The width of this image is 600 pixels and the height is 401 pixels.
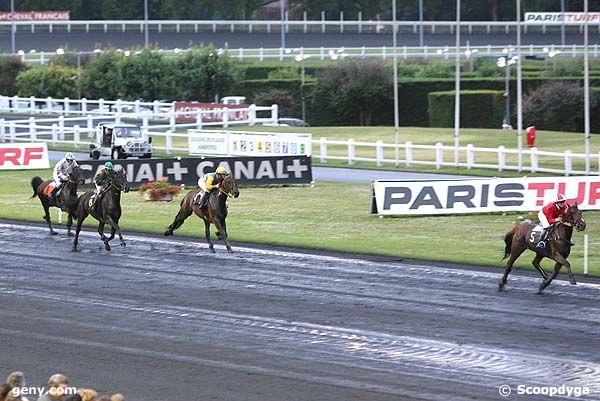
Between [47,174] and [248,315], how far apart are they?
25.0 meters

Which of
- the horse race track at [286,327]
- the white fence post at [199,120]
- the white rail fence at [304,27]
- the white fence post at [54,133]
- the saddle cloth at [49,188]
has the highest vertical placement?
the white rail fence at [304,27]

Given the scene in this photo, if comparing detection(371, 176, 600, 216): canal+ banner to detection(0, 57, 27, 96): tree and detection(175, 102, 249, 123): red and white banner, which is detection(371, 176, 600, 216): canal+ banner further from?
detection(0, 57, 27, 96): tree

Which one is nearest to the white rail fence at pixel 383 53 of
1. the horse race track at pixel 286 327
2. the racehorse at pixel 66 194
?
the racehorse at pixel 66 194

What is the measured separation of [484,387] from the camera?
13766 mm

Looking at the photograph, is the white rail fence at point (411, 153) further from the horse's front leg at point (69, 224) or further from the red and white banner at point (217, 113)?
the horse's front leg at point (69, 224)

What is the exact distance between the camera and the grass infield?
24672 mm

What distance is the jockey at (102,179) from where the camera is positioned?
24.6 metres

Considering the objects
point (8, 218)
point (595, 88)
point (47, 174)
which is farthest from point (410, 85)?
point (8, 218)

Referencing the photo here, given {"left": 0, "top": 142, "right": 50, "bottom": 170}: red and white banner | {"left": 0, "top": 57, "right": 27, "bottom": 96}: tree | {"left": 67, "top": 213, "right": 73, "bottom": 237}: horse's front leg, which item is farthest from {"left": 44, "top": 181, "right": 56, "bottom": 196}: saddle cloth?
{"left": 0, "top": 57, "right": 27, "bottom": 96}: tree

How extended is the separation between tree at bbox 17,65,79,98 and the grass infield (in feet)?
117

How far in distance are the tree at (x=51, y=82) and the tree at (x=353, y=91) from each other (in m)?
14.9

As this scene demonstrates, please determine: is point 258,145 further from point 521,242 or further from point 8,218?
point 521,242

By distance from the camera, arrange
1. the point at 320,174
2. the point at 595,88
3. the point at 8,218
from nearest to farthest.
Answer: the point at 8,218
the point at 320,174
the point at 595,88

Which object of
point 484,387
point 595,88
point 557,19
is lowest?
point 484,387
